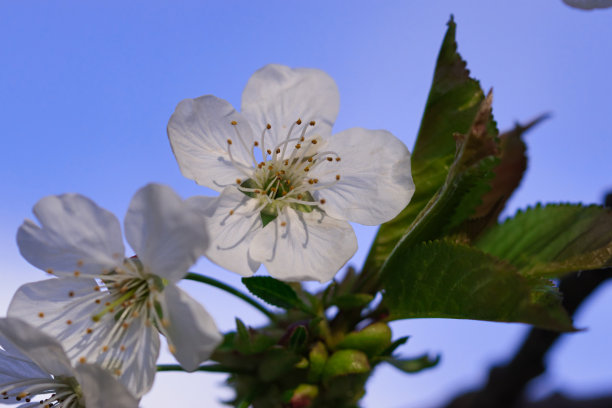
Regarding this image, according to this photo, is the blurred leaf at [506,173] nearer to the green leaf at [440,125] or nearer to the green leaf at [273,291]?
the green leaf at [440,125]

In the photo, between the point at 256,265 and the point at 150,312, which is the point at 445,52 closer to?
the point at 256,265

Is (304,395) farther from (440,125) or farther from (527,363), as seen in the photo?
(527,363)

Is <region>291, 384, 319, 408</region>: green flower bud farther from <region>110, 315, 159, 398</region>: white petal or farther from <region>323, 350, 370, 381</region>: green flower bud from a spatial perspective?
<region>110, 315, 159, 398</region>: white petal

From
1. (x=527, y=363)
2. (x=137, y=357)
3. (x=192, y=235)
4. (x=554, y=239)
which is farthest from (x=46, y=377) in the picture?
(x=527, y=363)

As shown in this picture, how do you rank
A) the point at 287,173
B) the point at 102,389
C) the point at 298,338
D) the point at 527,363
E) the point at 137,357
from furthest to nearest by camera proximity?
1. the point at 527,363
2. the point at 287,173
3. the point at 298,338
4. the point at 137,357
5. the point at 102,389

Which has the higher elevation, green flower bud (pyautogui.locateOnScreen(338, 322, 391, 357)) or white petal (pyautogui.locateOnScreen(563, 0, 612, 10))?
white petal (pyautogui.locateOnScreen(563, 0, 612, 10))

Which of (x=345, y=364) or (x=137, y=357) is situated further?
(x=345, y=364)

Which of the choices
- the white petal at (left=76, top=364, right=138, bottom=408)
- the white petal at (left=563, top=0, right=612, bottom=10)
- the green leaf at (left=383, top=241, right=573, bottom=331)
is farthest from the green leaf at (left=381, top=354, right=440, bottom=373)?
the white petal at (left=563, top=0, right=612, bottom=10)

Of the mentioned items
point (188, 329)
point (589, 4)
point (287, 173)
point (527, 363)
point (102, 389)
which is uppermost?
point (589, 4)
